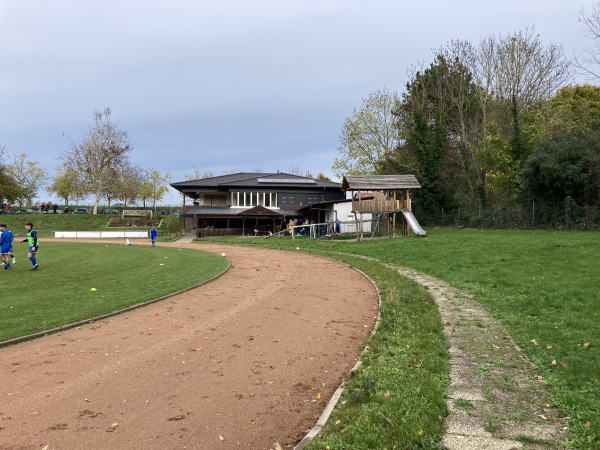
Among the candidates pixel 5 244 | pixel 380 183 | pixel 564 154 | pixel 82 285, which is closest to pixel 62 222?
pixel 5 244

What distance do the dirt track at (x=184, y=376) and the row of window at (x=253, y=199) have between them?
3922cm

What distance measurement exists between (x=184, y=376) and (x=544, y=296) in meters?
7.86

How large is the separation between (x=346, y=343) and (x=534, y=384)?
9.98 ft

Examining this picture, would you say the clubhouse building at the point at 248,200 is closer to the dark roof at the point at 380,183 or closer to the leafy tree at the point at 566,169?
the dark roof at the point at 380,183

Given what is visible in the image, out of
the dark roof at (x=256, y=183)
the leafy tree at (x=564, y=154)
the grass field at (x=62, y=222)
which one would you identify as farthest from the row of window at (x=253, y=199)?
the leafy tree at (x=564, y=154)

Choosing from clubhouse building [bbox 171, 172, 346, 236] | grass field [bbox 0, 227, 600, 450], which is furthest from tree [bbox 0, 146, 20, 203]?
grass field [bbox 0, 227, 600, 450]

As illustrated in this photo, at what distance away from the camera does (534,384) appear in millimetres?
5078

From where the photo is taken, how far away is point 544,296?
9.33 m

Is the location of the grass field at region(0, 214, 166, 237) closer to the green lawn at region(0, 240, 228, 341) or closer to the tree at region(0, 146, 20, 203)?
the tree at region(0, 146, 20, 203)

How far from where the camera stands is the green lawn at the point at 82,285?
895cm

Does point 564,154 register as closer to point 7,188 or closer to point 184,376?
point 184,376

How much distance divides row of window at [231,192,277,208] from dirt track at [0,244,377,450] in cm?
3922

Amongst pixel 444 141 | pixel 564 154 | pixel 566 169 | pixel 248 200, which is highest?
pixel 444 141

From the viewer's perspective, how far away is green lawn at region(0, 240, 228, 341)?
8.95 m
